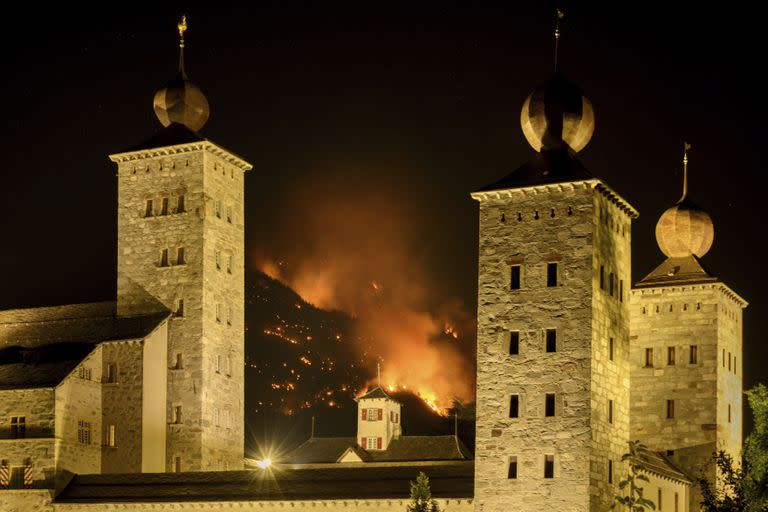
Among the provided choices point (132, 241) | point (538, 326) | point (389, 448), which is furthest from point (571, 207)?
point (389, 448)

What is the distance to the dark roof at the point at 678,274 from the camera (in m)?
61.0

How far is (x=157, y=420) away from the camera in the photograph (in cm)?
5725

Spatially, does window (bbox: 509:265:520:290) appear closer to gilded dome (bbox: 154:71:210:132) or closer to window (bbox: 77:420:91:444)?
window (bbox: 77:420:91:444)

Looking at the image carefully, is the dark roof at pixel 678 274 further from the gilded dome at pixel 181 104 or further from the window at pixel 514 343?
the gilded dome at pixel 181 104

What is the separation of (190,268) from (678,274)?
1933 cm

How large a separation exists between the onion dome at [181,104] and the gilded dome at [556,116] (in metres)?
16.4

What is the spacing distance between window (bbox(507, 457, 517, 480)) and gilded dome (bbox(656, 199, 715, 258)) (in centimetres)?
1915

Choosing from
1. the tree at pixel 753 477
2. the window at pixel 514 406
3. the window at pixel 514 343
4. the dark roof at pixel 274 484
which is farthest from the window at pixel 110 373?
the tree at pixel 753 477

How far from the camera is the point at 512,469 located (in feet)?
151

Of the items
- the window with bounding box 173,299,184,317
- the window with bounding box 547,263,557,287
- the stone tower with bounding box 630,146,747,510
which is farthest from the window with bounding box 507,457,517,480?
the window with bounding box 173,299,184,317

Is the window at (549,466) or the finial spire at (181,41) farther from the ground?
the finial spire at (181,41)

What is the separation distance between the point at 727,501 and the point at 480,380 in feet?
28.1

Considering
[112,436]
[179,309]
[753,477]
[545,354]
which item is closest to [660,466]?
[545,354]

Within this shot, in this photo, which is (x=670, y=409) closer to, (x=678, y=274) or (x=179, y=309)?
(x=678, y=274)
